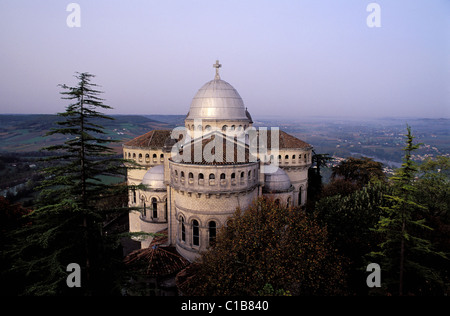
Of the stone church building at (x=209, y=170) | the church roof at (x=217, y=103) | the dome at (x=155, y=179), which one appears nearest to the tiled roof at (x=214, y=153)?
the stone church building at (x=209, y=170)

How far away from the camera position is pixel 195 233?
22.6 m

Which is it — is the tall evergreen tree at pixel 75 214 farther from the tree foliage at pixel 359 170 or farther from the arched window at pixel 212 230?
the tree foliage at pixel 359 170

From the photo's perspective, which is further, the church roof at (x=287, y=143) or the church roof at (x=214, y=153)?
the church roof at (x=287, y=143)

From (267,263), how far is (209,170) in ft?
26.6

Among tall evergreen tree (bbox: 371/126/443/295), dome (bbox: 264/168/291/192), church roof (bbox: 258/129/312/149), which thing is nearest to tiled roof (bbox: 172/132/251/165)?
dome (bbox: 264/168/291/192)

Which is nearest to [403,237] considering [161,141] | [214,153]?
[214,153]

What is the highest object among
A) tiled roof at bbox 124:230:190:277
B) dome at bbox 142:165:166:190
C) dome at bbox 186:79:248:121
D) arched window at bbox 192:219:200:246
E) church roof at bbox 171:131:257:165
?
dome at bbox 186:79:248:121

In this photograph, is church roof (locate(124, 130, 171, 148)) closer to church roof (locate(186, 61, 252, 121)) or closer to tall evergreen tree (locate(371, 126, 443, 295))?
church roof (locate(186, 61, 252, 121))

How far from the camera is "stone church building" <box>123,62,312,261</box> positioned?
2138 cm

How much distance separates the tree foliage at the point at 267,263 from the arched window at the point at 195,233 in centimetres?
309

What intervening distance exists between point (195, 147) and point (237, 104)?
977cm

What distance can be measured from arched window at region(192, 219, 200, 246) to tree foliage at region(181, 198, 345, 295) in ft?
10.1

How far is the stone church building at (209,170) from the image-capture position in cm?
2138
